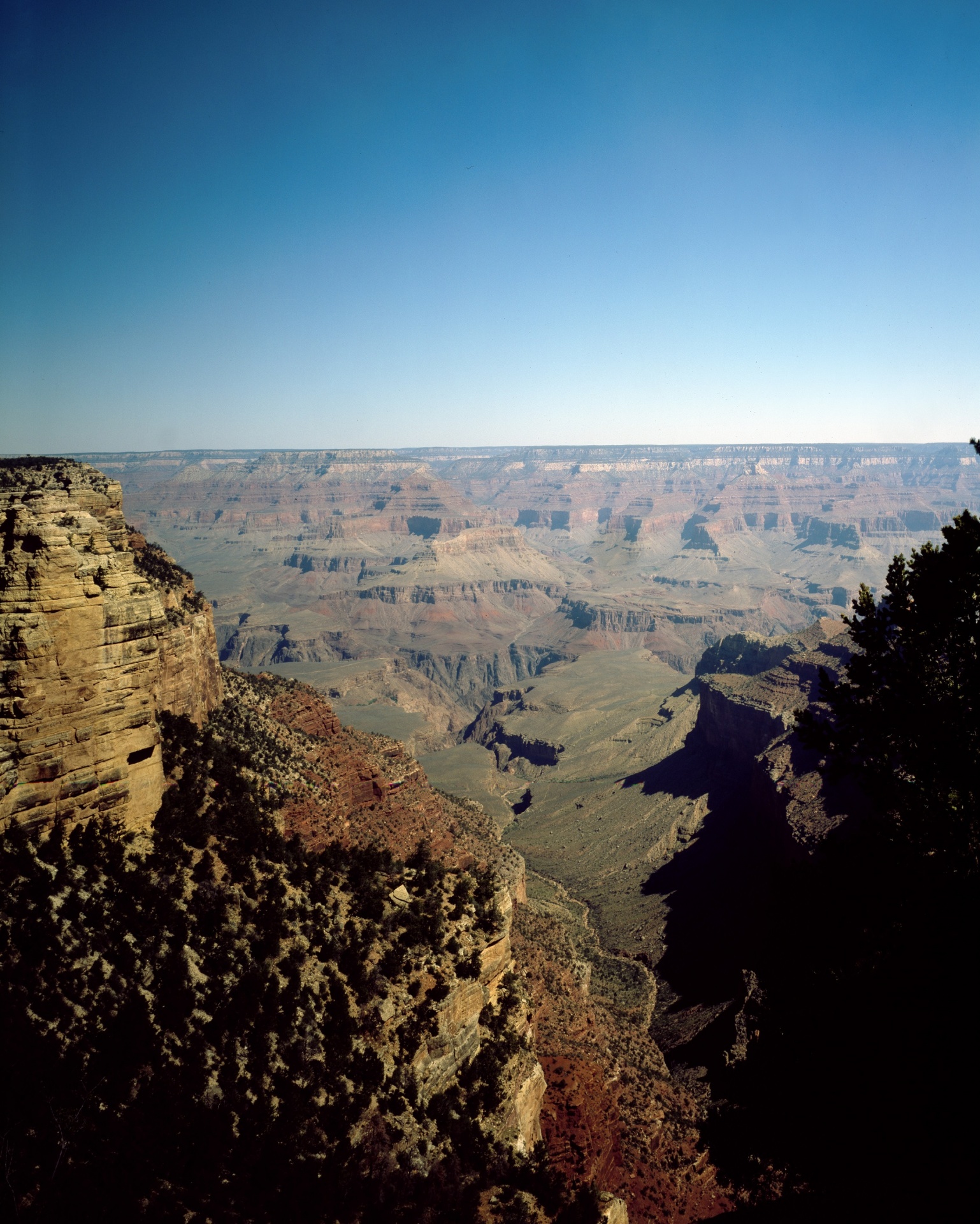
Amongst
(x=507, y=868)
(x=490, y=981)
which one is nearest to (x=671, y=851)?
(x=507, y=868)

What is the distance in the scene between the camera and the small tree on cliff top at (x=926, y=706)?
39.5 feet

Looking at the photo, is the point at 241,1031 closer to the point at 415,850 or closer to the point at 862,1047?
the point at 862,1047

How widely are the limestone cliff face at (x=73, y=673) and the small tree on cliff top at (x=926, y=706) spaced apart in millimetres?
14251

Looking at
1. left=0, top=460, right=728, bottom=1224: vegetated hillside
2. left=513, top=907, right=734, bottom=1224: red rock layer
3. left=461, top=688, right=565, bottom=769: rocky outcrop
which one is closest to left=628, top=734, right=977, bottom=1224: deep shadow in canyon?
left=513, top=907, right=734, bottom=1224: red rock layer

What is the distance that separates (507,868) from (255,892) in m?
20.1

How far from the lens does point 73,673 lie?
1524 cm

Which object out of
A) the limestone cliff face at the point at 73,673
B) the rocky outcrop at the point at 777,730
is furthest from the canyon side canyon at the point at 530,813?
the rocky outcrop at the point at 777,730

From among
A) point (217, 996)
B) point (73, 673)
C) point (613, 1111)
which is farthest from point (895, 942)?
point (73, 673)

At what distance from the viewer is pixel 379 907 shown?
20047 millimetres

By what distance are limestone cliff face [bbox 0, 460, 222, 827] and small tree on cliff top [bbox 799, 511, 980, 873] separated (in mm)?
14251

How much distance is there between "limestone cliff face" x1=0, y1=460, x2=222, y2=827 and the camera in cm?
1458

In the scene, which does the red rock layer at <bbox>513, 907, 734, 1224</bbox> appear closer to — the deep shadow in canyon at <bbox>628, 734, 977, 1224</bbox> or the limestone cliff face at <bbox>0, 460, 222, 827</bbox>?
the deep shadow in canyon at <bbox>628, 734, 977, 1224</bbox>

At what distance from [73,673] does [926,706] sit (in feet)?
54.2

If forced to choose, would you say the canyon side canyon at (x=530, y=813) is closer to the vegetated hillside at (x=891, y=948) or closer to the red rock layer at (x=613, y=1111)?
the red rock layer at (x=613, y=1111)
